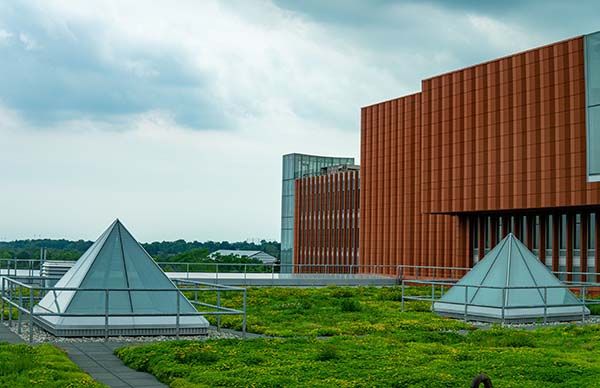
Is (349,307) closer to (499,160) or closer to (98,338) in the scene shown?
(98,338)

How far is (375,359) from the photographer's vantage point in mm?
14141

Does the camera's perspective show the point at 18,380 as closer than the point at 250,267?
Yes

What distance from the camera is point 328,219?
3455 inches

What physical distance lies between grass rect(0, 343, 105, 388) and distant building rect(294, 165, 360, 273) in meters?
65.5

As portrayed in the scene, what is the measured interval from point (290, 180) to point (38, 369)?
8942cm

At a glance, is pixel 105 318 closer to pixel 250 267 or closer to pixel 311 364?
pixel 311 364

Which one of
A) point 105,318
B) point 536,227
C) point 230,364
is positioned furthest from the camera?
point 536,227

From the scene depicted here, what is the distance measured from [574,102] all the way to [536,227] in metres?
9.19

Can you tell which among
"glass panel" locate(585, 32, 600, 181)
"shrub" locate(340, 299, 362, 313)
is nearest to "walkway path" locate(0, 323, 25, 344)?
"shrub" locate(340, 299, 362, 313)

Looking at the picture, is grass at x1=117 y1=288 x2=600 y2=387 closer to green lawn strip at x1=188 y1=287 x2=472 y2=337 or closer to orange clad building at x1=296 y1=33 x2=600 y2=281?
green lawn strip at x1=188 y1=287 x2=472 y2=337

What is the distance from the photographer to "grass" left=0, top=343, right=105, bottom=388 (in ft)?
35.8

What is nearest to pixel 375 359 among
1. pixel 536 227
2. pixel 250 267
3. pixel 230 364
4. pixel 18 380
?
pixel 230 364

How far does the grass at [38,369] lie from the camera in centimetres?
1092

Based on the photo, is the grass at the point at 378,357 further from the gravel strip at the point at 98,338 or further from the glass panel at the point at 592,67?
the glass panel at the point at 592,67
